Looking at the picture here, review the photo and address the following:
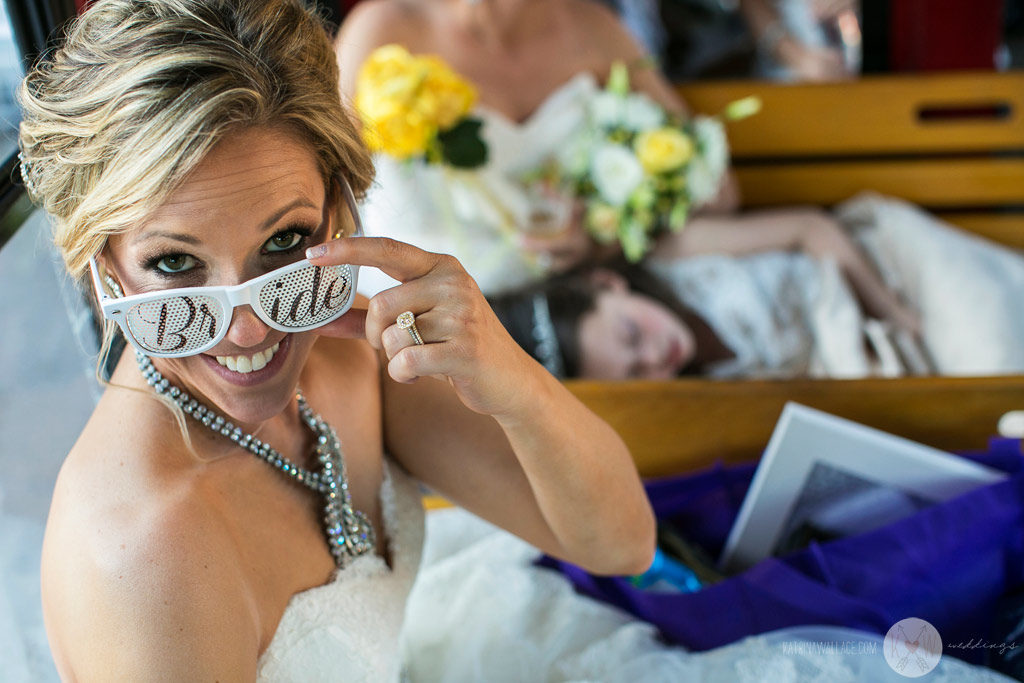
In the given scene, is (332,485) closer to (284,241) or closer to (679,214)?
(284,241)

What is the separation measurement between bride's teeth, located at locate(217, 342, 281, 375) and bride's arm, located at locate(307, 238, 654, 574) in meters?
0.11

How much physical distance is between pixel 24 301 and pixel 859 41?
2855mm

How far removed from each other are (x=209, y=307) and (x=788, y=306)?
1.71 meters

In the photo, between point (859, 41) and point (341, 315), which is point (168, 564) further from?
point (859, 41)

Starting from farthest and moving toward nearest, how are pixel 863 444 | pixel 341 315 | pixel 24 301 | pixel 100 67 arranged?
pixel 863 444 → pixel 24 301 → pixel 341 315 → pixel 100 67

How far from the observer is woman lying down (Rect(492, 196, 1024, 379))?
77.9 inches

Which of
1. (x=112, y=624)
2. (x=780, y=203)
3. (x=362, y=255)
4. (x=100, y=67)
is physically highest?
(x=100, y=67)

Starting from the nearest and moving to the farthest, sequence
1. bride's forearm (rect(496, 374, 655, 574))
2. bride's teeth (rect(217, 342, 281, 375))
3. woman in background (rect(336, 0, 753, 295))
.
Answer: bride's teeth (rect(217, 342, 281, 375)) < bride's forearm (rect(496, 374, 655, 574)) < woman in background (rect(336, 0, 753, 295))

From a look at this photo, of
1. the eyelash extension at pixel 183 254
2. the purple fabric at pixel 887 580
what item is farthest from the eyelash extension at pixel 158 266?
the purple fabric at pixel 887 580

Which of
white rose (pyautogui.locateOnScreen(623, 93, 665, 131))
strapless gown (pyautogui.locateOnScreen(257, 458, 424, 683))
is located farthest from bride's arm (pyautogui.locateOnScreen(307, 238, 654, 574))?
white rose (pyautogui.locateOnScreen(623, 93, 665, 131))

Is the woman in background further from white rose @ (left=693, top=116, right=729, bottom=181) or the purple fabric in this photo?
the purple fabric

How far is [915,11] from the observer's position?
295 cm

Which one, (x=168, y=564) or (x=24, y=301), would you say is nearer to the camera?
(x=168, y=564)

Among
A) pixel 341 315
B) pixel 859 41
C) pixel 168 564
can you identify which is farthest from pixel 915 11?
pixel 168 564
